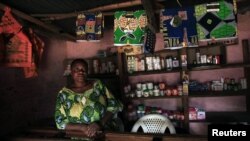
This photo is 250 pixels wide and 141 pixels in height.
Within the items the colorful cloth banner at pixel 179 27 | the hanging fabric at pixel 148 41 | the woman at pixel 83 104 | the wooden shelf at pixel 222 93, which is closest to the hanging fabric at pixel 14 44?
the woman at pixel 83 104

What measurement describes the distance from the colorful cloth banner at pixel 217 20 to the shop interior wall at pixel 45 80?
1285mm

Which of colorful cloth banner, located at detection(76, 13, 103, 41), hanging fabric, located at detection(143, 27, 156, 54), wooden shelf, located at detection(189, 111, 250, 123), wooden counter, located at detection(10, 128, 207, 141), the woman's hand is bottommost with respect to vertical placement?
wooden shelf, located at detection(189, 111, 250, 123)

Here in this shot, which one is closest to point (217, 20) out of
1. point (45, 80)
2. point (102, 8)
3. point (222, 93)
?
point (102, 8)

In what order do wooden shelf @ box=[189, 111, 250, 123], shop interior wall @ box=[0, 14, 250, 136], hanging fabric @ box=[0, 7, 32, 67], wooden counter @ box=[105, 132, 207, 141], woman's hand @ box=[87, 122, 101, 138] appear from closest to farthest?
wooden counter @ box=[105, 132, 207, 141] < woman's hand @ box=[87, 122, 101, 138] < hanging fabric @ box=[0, 7, 32, 67] < shop interior wall @ box=[0, 14, 250, 136] < wooden shelf @ box=[189, 111, 250, 123]

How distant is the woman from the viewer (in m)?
2.44

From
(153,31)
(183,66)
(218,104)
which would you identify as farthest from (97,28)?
(218,104)

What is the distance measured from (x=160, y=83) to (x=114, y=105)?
5.58 ft

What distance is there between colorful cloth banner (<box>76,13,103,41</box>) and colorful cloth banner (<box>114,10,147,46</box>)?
0.23m

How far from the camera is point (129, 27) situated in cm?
293

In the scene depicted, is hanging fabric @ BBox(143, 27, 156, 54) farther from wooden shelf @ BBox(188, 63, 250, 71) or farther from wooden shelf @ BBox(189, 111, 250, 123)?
wooden shelf @ BBox(189, 111, 250, 123)

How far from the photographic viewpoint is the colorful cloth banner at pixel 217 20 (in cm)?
259

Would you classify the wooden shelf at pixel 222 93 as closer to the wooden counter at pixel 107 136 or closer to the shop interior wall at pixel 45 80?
the shop interior wall at pixel 45 80

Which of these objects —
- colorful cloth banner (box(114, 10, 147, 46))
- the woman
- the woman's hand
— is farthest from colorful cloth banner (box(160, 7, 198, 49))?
the woman's hand

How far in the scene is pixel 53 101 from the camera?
428 centimetres
